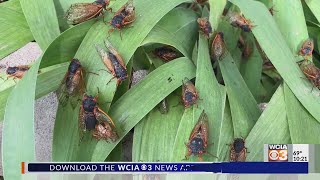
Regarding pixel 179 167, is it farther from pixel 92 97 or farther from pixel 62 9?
pixel 62 9

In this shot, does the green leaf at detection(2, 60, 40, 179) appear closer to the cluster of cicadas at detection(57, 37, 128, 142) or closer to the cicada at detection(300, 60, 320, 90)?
the cluster of cicadas at detection(57, 37, 128, 142)

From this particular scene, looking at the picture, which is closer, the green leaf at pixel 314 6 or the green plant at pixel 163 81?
the green plant at pixel 163 81

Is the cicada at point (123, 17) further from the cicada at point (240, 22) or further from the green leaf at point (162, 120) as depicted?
the cicada at point (240, 22)

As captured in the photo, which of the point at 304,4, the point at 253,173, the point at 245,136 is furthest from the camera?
the point at 304,4

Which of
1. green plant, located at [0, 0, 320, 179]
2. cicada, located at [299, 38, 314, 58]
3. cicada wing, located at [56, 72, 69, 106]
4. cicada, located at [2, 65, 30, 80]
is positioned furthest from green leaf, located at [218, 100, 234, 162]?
cicada, located at [2, 65, 30, 80]

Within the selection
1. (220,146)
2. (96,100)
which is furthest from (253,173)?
(96,100)

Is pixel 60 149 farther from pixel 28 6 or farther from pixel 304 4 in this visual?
pixel 304 4

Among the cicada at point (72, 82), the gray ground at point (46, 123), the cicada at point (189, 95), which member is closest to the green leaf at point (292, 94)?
the cicada at point (189, 95)
